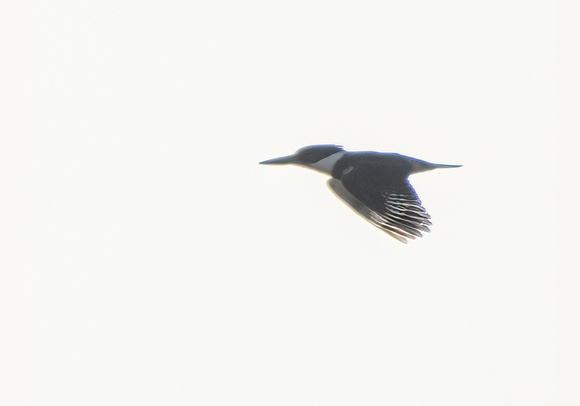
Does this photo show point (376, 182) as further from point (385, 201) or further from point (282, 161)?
point (282, 161)

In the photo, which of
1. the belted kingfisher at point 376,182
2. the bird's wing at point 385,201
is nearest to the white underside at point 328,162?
the belted kingfisher at point 376,182

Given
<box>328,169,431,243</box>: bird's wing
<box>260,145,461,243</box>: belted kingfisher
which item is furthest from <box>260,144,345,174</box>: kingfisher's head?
<box>328,169,431,243</box>: bird's wing

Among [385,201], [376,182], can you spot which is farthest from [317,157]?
[385,201]

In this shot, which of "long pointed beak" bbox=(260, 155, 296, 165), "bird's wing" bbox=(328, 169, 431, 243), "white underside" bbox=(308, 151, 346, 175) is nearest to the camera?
"bird's wing" bbox=(328, 169, 431, 243)

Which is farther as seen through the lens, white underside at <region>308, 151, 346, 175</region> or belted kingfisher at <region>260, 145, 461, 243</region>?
white underside at <region>308, 151, 346, 175</region>

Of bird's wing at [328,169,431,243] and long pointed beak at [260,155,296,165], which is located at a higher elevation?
long pointed beak at [260,155,296,165]

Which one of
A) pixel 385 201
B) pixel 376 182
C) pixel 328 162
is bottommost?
pixel 385 201

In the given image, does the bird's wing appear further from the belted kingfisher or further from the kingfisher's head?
the kingfisher's head

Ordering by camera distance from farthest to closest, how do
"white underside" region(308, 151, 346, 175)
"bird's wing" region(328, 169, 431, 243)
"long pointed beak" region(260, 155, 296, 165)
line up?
"long pointed beak" region(260, 155, 296, 165) < "white underside" region(308, 151, 346, 175) < "bird's wing" region(328, 169, 431, 243)
